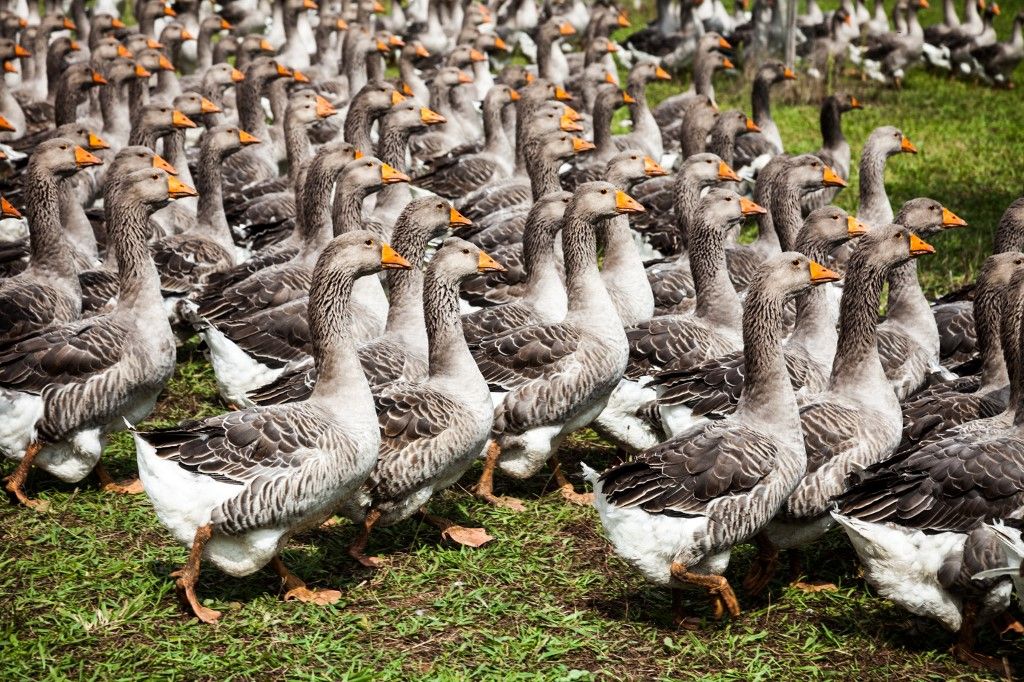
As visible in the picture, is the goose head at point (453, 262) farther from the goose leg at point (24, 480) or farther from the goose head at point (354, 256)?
the goose leg at point (24, 480)

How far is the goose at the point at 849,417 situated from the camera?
22.1 feet

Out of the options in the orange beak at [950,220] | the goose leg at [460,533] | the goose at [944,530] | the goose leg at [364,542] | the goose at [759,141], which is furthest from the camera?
the goose at [759,141]

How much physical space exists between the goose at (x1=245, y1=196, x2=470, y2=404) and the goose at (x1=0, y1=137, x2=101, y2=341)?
1508 millimetres

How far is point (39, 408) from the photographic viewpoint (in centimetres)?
763

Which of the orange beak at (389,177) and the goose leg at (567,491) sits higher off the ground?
the orange beak at (389,177)

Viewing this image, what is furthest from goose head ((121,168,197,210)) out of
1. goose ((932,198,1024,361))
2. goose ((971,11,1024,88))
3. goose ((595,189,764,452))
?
goose ((971,11,1024,88))

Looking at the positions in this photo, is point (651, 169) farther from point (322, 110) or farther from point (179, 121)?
point (179, 121)

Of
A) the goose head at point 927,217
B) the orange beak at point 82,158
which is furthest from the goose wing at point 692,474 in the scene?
the orange beak at point 82,158

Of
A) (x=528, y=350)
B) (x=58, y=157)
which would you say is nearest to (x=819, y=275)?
(x=528, y=350)

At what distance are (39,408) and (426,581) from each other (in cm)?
276

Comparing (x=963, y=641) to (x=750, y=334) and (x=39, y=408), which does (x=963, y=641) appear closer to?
(x=750, y=334)

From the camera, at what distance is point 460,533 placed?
7430mm

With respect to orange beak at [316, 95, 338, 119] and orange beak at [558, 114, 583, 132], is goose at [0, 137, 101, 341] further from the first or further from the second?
orange beak at [558, 114, 583, 132]

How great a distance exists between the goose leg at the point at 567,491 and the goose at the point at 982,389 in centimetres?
204
